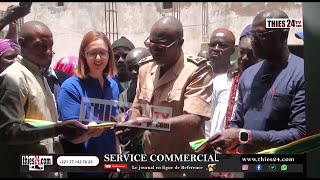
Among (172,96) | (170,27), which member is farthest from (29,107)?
(170,27)

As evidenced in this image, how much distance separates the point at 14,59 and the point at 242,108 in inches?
61.0

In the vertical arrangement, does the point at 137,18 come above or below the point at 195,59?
above

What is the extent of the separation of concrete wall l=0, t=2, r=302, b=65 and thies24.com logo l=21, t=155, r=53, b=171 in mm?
663

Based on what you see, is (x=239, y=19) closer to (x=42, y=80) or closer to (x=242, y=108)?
(x=242, y=108)

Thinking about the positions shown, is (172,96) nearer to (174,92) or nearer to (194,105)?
(174,92)

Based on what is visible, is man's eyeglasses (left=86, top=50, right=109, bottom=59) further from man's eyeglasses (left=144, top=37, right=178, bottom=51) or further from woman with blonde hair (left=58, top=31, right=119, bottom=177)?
man's eyeglasses (left=144, top=37, right=178, bottom=51)

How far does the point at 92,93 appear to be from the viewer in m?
3.55

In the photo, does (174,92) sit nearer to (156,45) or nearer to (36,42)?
(156,45)

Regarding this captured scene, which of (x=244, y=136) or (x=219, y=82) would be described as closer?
(x=244, y=136)

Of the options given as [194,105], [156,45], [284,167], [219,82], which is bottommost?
[284,167]

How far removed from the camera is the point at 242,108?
358 centimetres

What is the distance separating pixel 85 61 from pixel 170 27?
597mm

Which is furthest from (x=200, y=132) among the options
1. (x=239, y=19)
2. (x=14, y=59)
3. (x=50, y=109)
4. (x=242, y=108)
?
(x=14, y=59)

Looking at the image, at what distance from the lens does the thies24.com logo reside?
11.6ft
